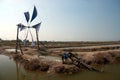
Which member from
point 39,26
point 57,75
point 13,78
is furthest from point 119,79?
point 39,26

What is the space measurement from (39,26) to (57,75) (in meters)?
22.2

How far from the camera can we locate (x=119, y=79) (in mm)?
17922

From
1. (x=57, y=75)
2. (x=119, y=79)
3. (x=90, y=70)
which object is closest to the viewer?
(x=119, y=79)

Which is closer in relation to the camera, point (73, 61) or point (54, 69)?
point (54, 69)

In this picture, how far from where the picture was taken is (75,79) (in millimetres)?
18625

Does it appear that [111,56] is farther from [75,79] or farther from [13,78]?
[13,78]

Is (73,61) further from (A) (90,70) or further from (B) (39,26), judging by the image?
(B) (39,26)

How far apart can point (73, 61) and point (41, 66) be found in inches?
153

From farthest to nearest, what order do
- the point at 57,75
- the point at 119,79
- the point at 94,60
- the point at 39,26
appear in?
the point at 39,26 < the point at 94,60 < the point at 57,75 < the point at 119,79


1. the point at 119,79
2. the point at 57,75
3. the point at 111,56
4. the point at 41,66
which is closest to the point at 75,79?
the point at 57,75

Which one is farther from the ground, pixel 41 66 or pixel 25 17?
pixel 25 17

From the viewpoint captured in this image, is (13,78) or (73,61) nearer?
(13,78)

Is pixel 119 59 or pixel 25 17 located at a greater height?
pixel 25 17

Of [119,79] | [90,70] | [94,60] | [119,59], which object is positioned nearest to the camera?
[119,79]
